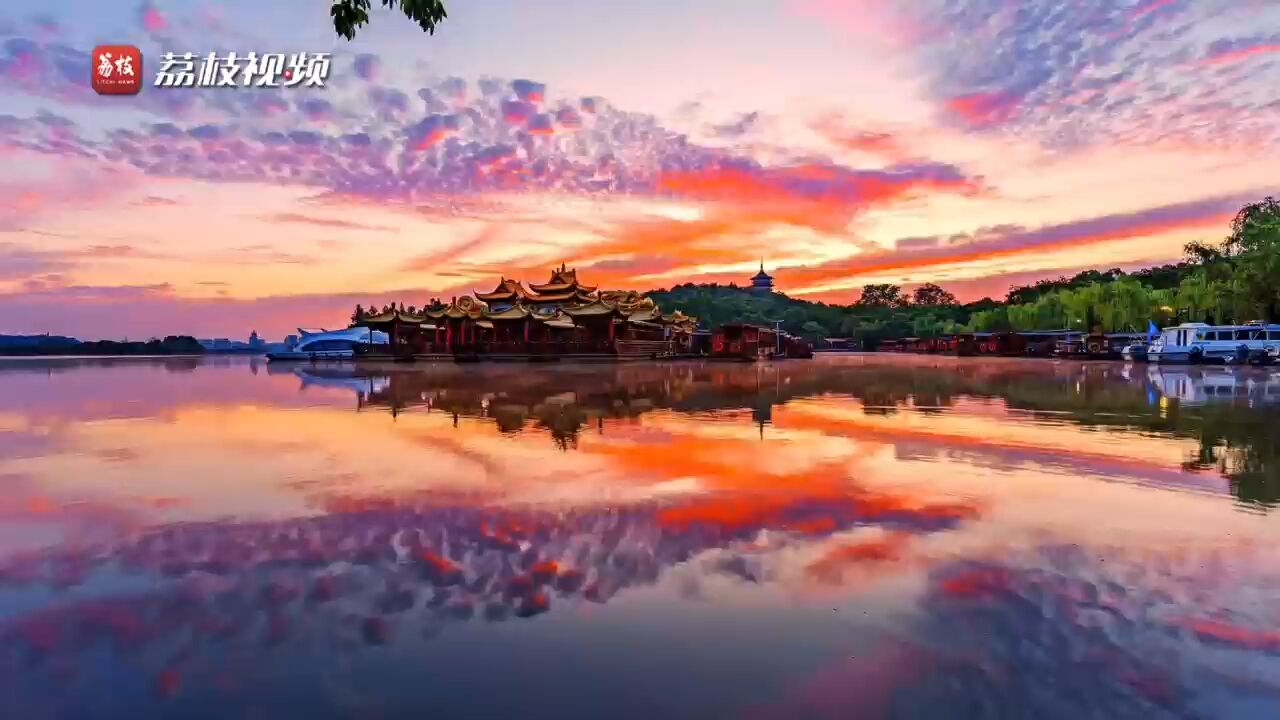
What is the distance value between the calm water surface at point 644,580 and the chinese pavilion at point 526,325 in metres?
40.3

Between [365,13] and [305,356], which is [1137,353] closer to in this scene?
[365,13]

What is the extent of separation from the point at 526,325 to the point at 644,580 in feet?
163

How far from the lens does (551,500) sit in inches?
289

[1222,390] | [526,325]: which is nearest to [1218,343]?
[1222,390]

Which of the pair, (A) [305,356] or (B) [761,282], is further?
(B) [761,282]

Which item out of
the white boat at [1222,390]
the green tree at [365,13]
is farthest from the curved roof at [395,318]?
the green tree at [365,13]

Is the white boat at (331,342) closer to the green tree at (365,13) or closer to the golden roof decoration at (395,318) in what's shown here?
the golden roof decoration at (395,318)

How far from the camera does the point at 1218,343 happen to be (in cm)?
4322

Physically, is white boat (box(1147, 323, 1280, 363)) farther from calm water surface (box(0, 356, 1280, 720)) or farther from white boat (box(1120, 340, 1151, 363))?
calm water surface (box(0, 356, 1280, 720))

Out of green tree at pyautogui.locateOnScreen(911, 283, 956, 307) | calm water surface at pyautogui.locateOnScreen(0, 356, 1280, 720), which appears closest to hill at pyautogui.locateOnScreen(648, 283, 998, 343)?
green tree at pyautogui.locateOnScreen(911, 283, 956, 307)

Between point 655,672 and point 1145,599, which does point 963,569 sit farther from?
point 655,672

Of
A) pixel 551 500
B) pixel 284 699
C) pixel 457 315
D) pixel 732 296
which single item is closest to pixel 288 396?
pixel 551 500

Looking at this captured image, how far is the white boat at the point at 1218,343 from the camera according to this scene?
42000mm

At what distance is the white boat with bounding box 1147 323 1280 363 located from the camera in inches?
1654
